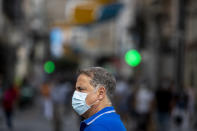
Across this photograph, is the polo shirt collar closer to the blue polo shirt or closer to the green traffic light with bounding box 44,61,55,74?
the blue polo shirt

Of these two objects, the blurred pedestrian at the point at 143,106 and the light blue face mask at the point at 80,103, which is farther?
the blurred pedestrian at the point at 143,106

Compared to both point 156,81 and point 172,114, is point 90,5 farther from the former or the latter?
point 172,114

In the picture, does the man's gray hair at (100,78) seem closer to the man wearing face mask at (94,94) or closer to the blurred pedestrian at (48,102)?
the man wearing face mask at (94,94)

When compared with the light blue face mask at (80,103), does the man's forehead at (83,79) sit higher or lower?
higher

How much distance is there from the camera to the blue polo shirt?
9.17ft

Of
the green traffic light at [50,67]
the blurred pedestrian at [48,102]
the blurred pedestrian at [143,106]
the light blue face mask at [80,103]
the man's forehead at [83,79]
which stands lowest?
the blurred pedestrian at [48,102]

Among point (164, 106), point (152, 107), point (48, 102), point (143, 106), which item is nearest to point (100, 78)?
point (164, 106)

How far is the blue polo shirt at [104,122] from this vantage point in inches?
110

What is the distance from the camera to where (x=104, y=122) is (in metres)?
2.82

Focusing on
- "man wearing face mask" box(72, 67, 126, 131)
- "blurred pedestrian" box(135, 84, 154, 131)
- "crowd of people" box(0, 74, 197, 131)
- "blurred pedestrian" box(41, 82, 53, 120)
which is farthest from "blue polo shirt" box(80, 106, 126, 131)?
"blurred pedestrian" box(41, 82, 53, 120)

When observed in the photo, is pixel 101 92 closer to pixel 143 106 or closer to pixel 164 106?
pixel 164 106

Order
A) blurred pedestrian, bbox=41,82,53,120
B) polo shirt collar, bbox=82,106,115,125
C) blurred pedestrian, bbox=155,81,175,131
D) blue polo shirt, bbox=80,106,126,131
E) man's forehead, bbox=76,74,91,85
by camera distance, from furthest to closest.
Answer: blurred pedestrian, bbox=41,82,53,120 → blurred pedestrian, bbox=155,81,175,131 → man's forehead, bbox=76,74,91,85 → polo shirt collar, bbox=82,106,115,125 → blue polo shirt, bbox=80,106,126,131

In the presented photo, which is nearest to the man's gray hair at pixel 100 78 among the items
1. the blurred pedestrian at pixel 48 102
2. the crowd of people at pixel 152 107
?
the crowd of people at pixel 152 107

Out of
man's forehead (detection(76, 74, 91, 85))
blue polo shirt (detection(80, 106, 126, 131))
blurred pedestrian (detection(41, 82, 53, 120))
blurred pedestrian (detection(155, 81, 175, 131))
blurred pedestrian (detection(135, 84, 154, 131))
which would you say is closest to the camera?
blue polo shirt (detection(80, 106, 126, 131))
